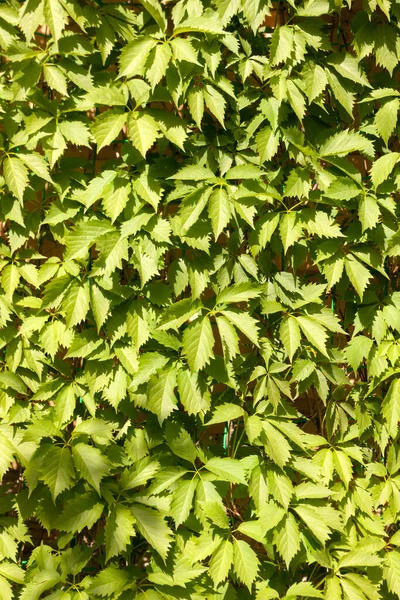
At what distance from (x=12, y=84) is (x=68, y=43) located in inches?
8.1

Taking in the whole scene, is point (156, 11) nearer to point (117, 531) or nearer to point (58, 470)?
point (58, 470)

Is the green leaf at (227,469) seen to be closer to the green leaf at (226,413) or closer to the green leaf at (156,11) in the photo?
the green leaf at (226,413)

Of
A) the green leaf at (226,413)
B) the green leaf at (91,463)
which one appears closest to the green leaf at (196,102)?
the green leaf at (226,413)

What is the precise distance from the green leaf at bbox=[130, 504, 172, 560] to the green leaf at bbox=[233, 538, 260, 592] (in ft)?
0.71

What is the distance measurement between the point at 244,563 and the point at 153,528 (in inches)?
11.9

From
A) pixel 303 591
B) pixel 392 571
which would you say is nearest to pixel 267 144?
pixel 303 591

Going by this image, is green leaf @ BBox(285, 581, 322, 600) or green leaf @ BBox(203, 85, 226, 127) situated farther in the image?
green leaf @ BBox(285, 581, 322, 600)

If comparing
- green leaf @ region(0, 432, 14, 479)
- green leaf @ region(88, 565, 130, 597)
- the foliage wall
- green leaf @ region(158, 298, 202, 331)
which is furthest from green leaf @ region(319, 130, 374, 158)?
green leaf @ region(88, 565, 130, 597)

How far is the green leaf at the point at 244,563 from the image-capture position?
176 cm

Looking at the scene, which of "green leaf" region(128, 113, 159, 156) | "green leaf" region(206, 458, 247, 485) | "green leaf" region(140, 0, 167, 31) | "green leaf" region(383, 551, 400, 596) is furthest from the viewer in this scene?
"green leaf" region(383, 551, 400, 596)

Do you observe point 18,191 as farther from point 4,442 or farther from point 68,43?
point 4,442

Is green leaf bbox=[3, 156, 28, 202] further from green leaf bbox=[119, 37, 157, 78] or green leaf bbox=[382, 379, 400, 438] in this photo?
green leaf bbox=[382, 379, 400, 438]

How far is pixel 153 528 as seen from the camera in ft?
5.80

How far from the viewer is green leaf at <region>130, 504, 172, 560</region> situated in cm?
175
